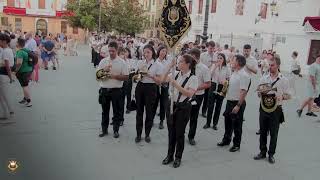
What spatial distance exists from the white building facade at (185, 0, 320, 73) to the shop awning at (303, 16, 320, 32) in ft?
1.39

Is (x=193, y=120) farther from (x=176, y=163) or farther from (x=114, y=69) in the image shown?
(x=114, y=69)

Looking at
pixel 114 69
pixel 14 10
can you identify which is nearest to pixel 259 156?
pixel 114 69

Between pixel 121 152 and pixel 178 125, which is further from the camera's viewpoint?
pixel 121 152

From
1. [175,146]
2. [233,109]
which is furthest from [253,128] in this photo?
[175,146]

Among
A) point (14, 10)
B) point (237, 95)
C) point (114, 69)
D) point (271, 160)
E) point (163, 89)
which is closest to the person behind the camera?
point (271, 160)

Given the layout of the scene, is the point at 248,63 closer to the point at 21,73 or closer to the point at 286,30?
the point at 21,73

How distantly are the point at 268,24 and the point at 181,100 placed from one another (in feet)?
81.3

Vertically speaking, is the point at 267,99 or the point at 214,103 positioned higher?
the point at 267,99

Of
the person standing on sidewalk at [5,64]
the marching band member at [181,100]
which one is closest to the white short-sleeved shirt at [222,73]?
the marching band member at [181,100]

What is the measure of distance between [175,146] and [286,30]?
23.0 metres

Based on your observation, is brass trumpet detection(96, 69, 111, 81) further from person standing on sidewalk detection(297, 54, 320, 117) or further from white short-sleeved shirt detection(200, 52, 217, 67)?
person standing on sidewalk detection(297, 54, 320, 117)

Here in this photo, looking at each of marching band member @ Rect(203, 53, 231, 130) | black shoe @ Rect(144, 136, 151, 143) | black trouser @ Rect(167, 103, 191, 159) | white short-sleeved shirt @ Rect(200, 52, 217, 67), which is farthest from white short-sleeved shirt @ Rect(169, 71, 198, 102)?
white short-sleeved shirt @ Rect(200, 52, 217, 67)

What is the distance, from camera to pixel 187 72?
6.00 metres

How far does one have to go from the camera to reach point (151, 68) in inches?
299
